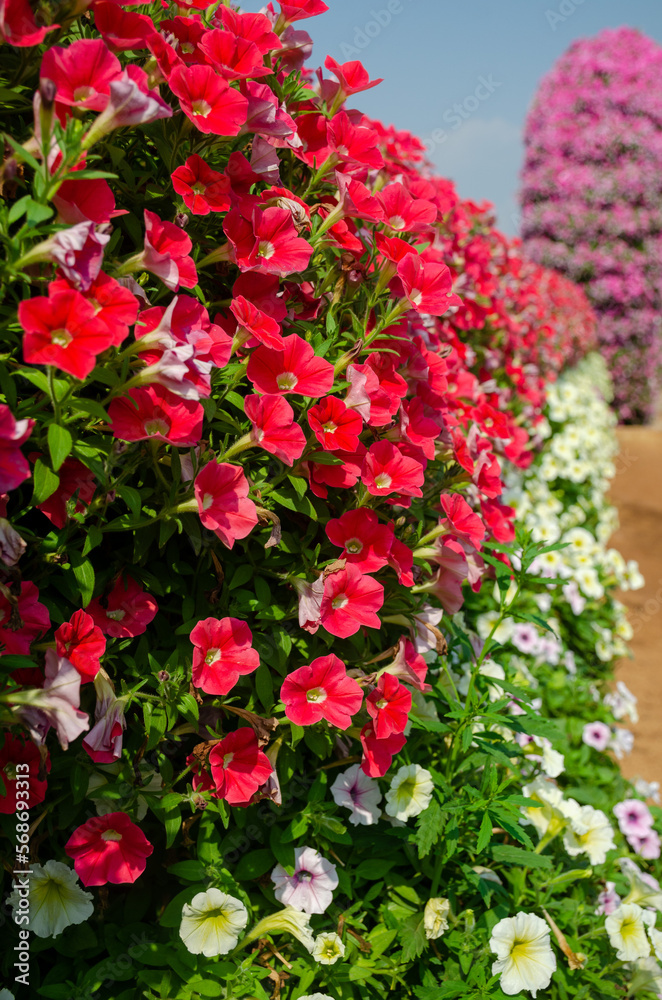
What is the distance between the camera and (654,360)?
11727 mm

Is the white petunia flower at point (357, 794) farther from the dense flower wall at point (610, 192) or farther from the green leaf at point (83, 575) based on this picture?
the dense flower wall at point (610, 192)

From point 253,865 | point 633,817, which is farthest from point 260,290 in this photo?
point 633,817

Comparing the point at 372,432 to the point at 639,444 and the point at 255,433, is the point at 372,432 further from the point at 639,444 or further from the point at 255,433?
the point at 639,444

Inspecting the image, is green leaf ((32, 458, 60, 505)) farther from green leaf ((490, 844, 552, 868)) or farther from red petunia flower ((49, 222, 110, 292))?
green leaf ((490, 844, 552, 868))

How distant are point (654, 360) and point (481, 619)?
33.0 ft

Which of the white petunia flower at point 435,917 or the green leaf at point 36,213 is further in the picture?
the white petunia flower at point 435,917

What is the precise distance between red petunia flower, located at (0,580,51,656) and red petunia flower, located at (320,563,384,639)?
0.54 meters

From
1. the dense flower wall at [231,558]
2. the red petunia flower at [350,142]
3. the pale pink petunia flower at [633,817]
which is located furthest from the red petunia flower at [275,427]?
the pale pink petunia flower at [633,817]

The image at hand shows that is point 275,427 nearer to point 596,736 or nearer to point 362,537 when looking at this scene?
point 362,537

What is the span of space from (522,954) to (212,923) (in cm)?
76

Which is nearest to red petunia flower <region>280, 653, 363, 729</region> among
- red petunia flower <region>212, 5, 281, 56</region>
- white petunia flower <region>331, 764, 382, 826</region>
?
white petunia flower <region>331, 764, 382, 826</region>

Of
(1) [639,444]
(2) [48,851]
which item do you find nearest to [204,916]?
(2) [48,851]

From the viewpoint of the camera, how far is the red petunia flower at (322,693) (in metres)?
1.46

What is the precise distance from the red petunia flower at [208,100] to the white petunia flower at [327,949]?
5.71 ft
